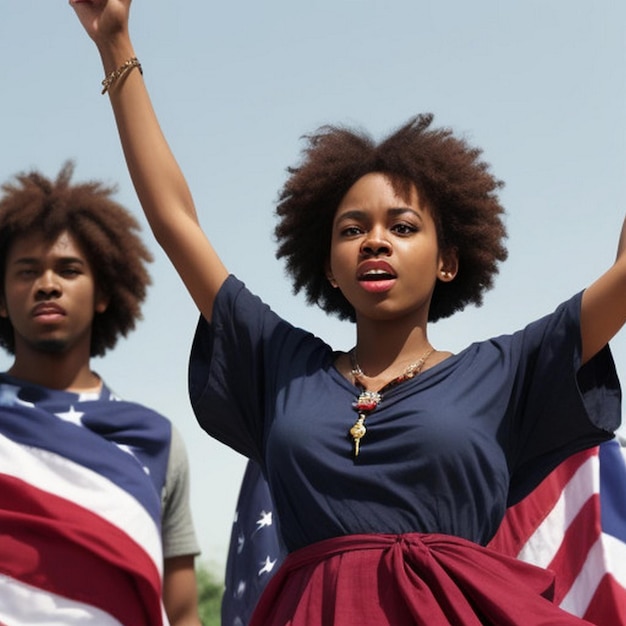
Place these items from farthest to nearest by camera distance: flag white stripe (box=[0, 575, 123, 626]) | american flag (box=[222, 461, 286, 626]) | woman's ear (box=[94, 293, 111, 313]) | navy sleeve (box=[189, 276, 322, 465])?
american flag (box=[222, 461, 286, 626])
woman's ear (box=[94, 293, 111, 313])
flag white stripe (box=[0, 575, 123, 626])
navy sleeve (box=[189, 276, 322, 465])

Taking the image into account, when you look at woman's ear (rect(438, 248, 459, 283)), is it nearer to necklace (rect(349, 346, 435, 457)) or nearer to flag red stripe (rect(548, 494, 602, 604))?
necklace (rect(349, 346, 435, 457))

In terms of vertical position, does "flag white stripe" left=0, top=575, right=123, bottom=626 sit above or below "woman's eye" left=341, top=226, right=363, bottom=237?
below

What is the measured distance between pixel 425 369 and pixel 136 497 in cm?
230

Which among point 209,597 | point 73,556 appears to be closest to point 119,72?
point 73,556

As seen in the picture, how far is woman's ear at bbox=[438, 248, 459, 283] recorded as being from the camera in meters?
4.51

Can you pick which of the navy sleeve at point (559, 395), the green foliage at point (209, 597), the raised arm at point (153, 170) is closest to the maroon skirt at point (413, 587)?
the navy sleeve at point (559, 395)

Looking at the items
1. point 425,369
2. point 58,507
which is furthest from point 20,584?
point 425,369

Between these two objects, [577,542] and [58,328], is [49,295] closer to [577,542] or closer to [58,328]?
[58,328]

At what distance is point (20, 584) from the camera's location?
5.91 m

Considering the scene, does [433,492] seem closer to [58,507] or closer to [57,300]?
[58,507]

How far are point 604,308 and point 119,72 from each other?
4.72ft

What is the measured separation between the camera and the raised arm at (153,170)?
4316mm

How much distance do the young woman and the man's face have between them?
2003 millimetres

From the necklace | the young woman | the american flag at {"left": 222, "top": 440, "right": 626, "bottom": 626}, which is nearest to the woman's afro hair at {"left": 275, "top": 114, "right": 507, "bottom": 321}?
the young woman
